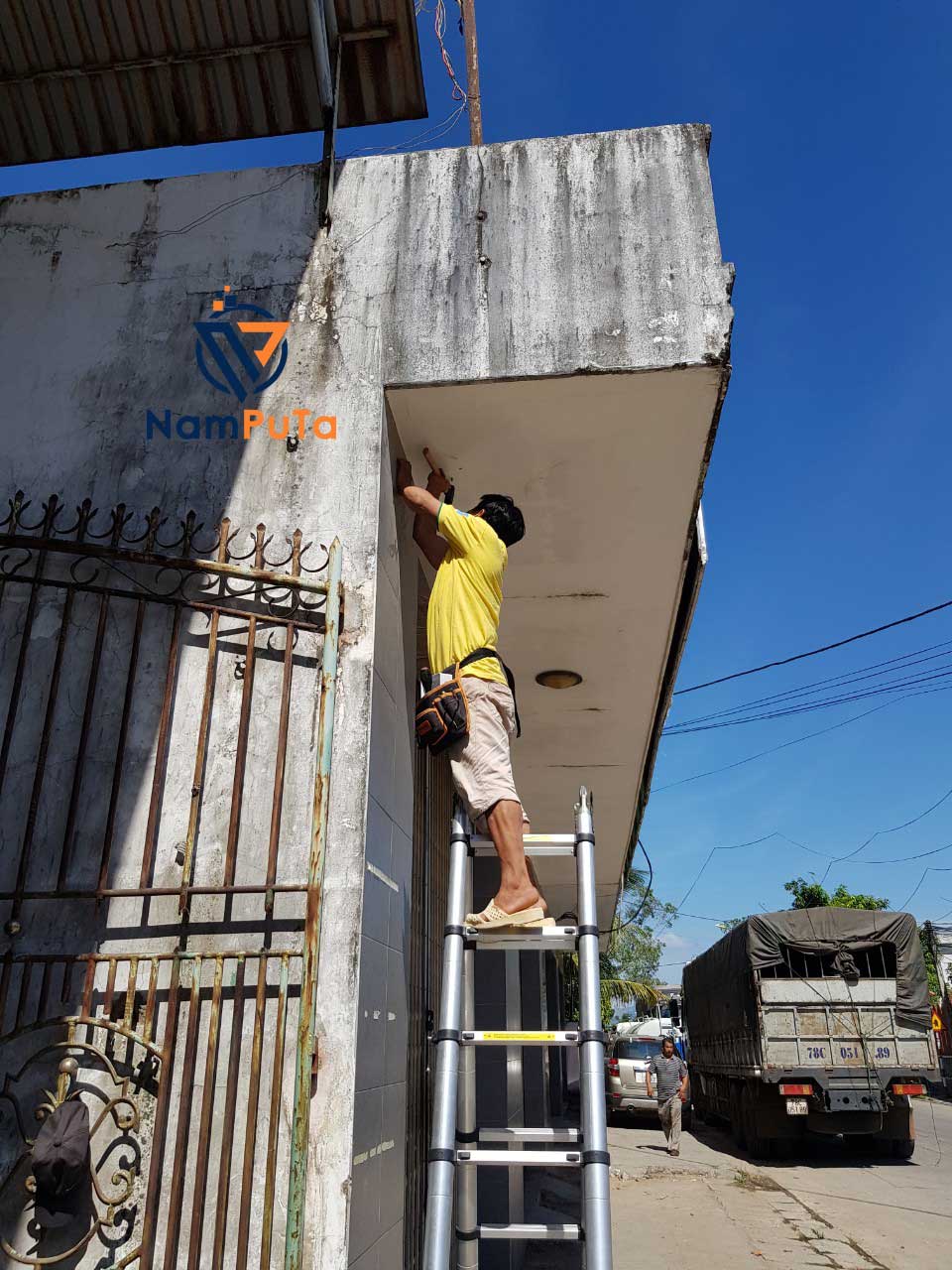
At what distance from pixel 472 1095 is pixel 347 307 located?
2995 mm

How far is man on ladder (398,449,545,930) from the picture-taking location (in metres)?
3.12

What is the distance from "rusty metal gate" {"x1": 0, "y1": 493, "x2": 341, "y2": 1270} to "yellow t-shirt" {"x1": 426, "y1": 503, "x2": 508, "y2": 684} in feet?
1.71

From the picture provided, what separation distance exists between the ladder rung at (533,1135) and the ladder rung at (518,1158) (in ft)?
0.16

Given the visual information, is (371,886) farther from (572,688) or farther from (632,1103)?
(632,1103)

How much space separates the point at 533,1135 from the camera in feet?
9.25

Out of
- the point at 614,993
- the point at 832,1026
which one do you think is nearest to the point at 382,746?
the point at 832,1026

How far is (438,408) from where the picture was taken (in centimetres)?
376

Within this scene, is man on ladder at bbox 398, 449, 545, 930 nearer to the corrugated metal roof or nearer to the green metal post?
the green metal post

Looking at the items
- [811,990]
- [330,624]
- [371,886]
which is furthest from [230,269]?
[811,990]

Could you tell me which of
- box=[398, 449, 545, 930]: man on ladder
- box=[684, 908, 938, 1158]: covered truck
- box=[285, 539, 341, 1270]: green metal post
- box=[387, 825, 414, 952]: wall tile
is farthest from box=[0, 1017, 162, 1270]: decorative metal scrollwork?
box=[684, 908, 938, 1158]: covered truck

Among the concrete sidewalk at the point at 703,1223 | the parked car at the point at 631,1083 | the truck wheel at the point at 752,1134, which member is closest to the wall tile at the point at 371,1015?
the concrete sidewalk at the point at 703,1223

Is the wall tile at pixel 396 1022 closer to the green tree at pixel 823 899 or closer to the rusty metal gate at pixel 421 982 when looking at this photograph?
the rusty metal gate at pixel 421 982

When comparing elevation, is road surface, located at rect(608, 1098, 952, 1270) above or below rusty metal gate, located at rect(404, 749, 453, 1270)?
below

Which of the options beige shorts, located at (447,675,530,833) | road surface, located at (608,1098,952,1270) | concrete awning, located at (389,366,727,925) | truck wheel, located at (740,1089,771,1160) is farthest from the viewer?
truck wheel, located at (740,1089,771,1160)
